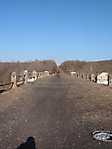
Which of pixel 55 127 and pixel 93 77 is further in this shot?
pixel 93 77

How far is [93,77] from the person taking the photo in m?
49.7

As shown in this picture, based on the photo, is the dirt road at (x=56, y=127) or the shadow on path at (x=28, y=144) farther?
the dirt road at (x=56, y=127)

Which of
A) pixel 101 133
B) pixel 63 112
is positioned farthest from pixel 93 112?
pixel 101 133

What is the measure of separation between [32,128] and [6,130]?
82cm

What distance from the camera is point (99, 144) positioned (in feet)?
26.9

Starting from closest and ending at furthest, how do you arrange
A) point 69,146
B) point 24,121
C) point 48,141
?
point 69,146 < point 48,141 < point 24,121

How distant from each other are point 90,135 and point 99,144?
3.36ft

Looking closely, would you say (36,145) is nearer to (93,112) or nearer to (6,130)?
(6,130)

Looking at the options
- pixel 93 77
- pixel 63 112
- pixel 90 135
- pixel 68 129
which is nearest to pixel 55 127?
pixel 68 129

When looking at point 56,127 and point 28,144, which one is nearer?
point 28,144

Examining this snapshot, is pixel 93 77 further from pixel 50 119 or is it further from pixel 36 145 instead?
pixel 36 145

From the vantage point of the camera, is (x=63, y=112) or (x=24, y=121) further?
(x=63, y=112)

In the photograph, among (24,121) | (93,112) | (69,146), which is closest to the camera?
(69,146)

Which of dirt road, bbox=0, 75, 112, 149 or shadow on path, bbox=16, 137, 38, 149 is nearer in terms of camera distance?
shadow on path, bbox=16, 137, 38, 149
